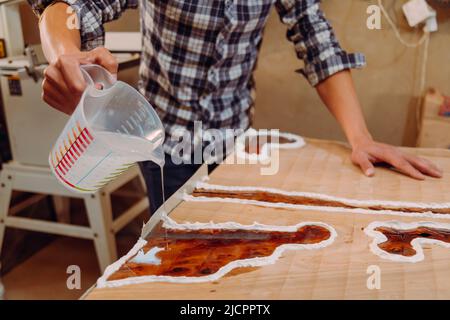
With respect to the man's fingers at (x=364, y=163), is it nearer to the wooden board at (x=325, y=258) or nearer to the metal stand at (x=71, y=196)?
the wooden board at (x=325, y=258)

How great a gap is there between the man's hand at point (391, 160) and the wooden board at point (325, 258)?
0.02 meters

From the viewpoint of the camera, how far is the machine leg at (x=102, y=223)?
1.62 m

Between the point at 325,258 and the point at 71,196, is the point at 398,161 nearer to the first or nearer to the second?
the point at 325,258

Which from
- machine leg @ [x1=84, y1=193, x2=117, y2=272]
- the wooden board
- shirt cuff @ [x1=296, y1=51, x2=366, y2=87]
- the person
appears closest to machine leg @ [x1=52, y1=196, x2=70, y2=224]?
machine leg @ [x1=84, y1=193, x2=117, y2=272]

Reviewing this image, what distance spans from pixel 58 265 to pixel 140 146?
148 cm

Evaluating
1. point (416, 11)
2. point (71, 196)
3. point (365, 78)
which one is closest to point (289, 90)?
point (365, 78)

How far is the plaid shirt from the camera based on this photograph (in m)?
1.06

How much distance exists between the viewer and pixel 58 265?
6.53 feet

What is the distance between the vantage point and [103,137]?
25.0 inches

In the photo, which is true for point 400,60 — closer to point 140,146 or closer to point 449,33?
point 449,33

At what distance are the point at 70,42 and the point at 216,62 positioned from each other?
37 cm

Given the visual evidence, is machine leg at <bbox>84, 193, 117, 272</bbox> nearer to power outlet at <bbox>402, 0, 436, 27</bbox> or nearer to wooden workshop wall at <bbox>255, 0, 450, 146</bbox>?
wooden workshop wall at <bbox>255, 0, 450, 146</bbox>
